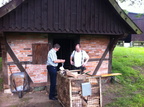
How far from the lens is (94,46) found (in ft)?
21.2

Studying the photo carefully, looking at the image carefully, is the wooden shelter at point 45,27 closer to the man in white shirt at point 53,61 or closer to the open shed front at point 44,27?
the open shed front at point 44,27

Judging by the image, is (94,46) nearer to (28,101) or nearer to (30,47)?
(30,47)

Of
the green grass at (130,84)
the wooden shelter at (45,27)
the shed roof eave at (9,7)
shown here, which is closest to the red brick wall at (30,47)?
the wooden shelter at (45,27)

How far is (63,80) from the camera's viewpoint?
4.07 meters

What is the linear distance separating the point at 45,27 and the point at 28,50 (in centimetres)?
118

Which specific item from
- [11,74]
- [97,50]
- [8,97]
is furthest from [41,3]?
[8,97]

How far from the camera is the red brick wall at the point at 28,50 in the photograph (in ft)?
17.3

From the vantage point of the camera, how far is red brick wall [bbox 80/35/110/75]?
629 cm

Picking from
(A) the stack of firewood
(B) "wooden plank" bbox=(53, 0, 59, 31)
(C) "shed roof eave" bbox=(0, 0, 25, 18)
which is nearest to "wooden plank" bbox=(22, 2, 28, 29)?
(C) "shed roof eave" bbox=(0, 0, 25, 18)

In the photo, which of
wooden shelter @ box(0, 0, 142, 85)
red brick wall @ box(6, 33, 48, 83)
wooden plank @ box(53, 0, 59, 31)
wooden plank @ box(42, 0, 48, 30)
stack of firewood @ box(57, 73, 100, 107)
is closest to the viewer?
stack of firewood @ box(57, 73, 100, 107)

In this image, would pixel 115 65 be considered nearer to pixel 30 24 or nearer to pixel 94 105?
pixel 94 105

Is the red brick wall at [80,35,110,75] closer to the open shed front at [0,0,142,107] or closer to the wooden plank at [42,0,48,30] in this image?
the open shed front at [0,0,142,107]

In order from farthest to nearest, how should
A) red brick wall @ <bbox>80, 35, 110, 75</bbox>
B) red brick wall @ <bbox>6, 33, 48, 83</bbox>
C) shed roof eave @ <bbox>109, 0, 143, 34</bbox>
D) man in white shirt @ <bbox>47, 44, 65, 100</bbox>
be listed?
red brick wall @ <bbox>80, 35, 110, 75</bbox>
shed roof eave @ <bbox>109, 0, 143, 34</bbox>
red brick wall @ <bbox>6, 33, 48, 83</bbox>
man in white shirt @ <bbox>47, 44, 65, 100</bbox>

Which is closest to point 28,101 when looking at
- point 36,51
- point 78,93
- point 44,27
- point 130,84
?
point 36,51
